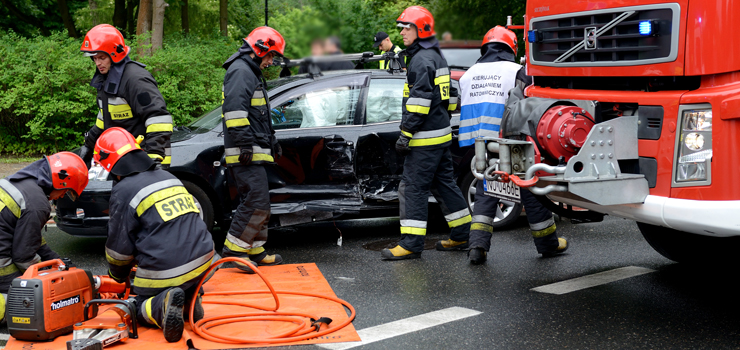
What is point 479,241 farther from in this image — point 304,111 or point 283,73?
point 283,73

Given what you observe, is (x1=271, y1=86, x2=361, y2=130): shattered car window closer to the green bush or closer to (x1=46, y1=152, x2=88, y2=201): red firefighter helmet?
(x1=46, y1=152, x2=88, y2=201): red firefighter helmet

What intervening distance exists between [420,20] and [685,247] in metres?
2.60

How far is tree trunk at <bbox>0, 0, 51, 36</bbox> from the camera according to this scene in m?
16.2

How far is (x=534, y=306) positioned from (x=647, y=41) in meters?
1.79

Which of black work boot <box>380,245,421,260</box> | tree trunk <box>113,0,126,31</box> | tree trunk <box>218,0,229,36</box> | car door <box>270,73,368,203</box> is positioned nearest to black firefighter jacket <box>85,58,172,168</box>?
car door <box>270,73,368,203</box>

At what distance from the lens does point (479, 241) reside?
5711 mm

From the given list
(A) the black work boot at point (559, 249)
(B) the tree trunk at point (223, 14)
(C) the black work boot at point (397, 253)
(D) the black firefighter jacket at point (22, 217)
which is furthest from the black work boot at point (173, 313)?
(B) the tree trunk at point (223, 14)

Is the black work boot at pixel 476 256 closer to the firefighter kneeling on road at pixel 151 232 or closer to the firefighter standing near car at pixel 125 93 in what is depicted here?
the firefighter kneeling on road at pixel 151 232

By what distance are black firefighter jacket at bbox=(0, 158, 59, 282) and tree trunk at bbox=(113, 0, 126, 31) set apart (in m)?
13.6

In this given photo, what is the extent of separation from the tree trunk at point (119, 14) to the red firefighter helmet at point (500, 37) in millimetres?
13076

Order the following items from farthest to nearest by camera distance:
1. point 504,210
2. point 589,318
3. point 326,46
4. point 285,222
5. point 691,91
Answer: point 504,210
point 285,222
point 589,318
point 691,91
point 326,46

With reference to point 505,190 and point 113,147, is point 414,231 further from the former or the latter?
point 113,147

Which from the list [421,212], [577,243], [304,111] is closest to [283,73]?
[304,111]

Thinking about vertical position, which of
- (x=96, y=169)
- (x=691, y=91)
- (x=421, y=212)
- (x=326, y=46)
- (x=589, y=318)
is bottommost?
(x=589, y=318)
